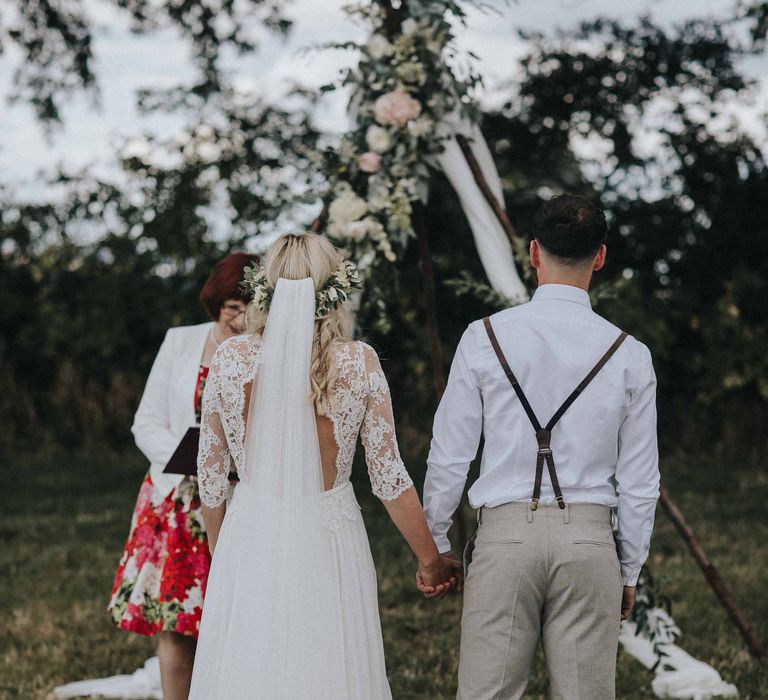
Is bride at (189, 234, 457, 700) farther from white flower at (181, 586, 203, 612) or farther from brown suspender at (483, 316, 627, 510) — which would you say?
white flower at (181, 586, 203, 612)

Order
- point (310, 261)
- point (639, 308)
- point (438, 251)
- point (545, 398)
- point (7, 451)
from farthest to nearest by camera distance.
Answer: point (7, 451) < point (639, 308) < point (438, 251) < point (310, 261) < point (545, 398)

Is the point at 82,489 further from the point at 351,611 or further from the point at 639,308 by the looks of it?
the point at 351,611

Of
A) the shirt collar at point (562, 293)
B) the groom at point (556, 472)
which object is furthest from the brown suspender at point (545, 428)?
the shirt collar at point (562, 293)

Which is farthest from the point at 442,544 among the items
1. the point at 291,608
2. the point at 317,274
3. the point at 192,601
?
the point at 192,601

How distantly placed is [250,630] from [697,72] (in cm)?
863

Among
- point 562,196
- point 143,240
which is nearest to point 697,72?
point 143,240

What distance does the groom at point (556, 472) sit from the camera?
8.41 feet

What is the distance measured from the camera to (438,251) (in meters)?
9.02

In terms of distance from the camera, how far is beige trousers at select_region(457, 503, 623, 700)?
2555 mm

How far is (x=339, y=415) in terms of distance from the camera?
275cm

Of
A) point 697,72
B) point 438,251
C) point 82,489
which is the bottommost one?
point 82,489

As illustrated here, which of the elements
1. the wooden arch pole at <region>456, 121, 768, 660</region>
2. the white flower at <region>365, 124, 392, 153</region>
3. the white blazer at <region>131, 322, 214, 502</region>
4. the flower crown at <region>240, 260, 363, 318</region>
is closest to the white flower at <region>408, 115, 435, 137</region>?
the white flower at <region>365, 124, 392, 153</region>

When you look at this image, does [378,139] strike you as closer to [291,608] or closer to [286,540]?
[286,540]

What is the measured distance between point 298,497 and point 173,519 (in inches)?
41.4
